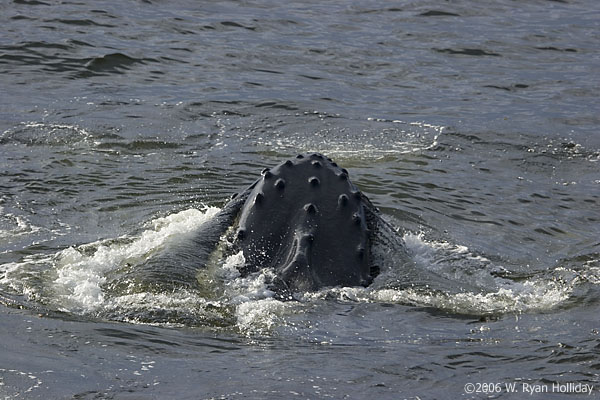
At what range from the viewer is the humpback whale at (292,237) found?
6555mm

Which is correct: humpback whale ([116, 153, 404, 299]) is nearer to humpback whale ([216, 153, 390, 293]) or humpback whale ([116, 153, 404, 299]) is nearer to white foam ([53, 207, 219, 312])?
humpback whale ([216, 153, 390, 293])

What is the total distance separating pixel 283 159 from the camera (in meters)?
11.4

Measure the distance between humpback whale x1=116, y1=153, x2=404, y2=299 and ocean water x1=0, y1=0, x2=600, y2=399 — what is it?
0.11m

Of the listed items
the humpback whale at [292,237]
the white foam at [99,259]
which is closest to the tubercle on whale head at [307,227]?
the humpback whale at [292,237]

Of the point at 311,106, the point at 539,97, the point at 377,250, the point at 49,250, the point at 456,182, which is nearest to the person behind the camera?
the point at 377,250

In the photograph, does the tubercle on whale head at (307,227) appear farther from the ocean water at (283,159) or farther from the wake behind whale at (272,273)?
the ocean water at (283,159)

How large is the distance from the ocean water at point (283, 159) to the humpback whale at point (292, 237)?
11cm

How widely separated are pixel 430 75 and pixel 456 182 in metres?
5.76

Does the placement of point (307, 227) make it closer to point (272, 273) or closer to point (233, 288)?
point (272, 273)

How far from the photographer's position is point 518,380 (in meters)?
5.46

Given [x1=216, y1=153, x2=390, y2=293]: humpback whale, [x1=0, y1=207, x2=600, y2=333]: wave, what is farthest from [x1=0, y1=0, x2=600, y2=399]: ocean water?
[x1=216, y1=153, x2=390, y2=293]: humpback whale

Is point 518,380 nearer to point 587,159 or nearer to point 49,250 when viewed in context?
point 49,250

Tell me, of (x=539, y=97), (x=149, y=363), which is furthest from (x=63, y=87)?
(x=149, y=363)

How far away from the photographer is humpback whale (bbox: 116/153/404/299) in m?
6.55
